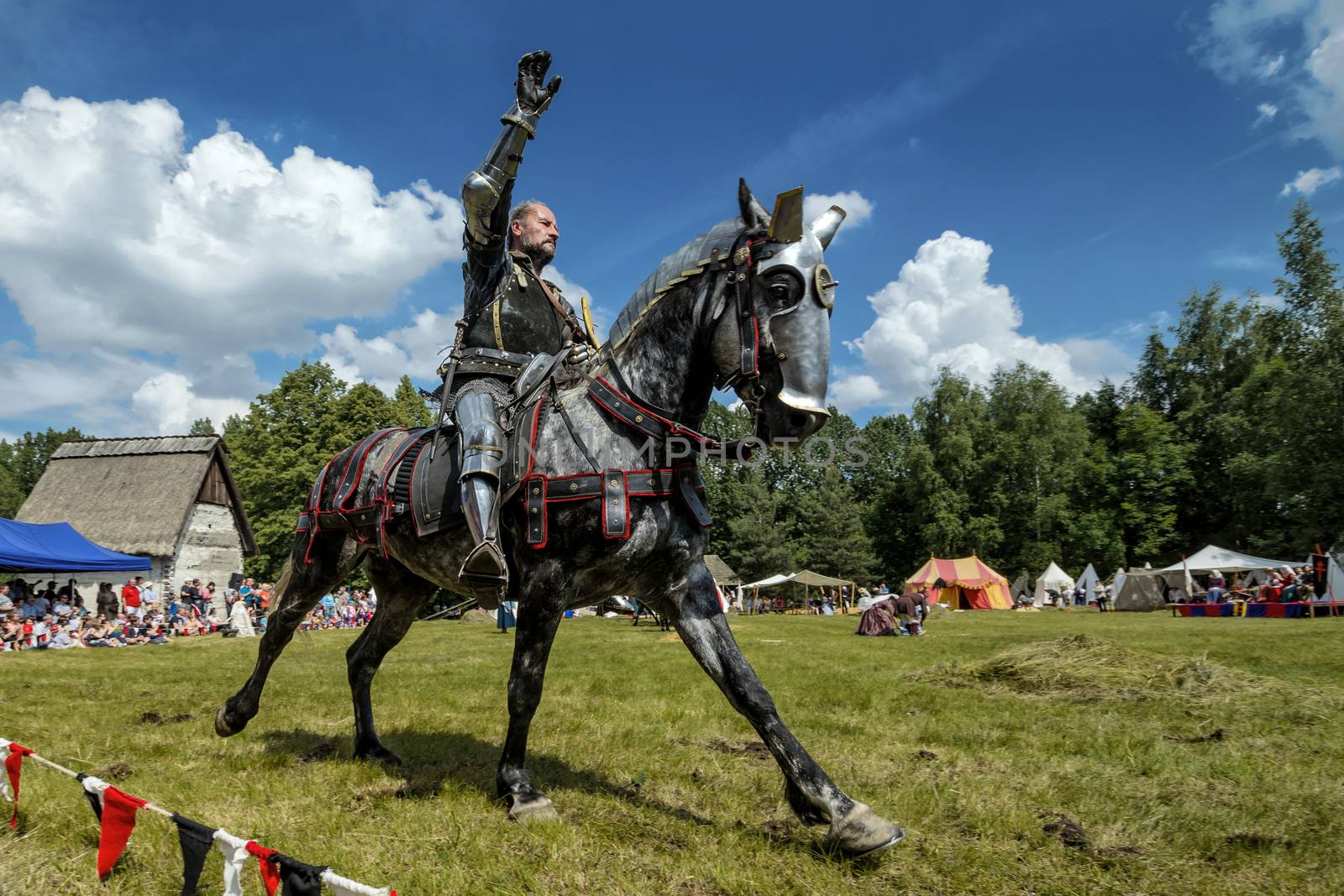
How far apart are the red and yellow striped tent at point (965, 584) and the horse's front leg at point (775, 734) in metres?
44.3

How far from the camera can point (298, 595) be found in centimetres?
600

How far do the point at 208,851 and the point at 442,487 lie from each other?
218 cm

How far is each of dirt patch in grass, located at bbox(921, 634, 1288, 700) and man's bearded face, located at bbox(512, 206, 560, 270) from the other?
745 cm

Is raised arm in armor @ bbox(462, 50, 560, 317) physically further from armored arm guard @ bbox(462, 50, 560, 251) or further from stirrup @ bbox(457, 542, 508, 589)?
stirrup @ bbox(457, 542, 508, 589)

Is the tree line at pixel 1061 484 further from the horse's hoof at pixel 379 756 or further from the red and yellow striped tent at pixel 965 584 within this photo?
the horse's hoof at pixel 379 756

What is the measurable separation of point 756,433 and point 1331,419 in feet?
131

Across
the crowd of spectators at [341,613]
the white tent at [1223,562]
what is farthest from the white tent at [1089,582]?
the crowd of spectators at [341,613]

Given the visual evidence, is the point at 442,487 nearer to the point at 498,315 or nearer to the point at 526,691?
the point at 498,315

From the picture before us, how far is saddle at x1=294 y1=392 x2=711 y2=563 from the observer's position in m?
4.22

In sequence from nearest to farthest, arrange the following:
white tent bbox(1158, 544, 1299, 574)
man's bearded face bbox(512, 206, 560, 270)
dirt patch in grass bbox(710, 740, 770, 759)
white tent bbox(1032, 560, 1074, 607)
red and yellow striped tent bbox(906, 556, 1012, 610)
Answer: man's bearded face bbox(512, 206, 560, 270) → dirt patch in grass bbox(710, 740, 770, 759) → white tent bbox(1158, 544, 1299, 574) → red and yellow striped tent bbox(906, 556, 1012, 610) → white tent bbox(1032, 560, 1074, 607)

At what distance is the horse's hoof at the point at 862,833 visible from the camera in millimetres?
3674

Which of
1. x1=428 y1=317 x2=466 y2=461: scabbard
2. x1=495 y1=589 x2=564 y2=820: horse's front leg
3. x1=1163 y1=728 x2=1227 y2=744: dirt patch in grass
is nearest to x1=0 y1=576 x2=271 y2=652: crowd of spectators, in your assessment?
x1=428 y1=317 x2=466 y2=461: scabbard

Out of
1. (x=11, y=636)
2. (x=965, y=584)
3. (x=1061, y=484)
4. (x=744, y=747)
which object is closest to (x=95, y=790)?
(x=744, y=747)

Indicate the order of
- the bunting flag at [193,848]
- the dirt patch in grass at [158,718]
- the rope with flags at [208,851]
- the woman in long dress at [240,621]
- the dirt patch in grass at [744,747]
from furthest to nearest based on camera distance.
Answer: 1. the woman in long dress at [240,621]
2. the dirt patch in grass at [158,718]
3. the dirt patch in grass at [744,747]
4. the bunting flag at [193,848]
5. the rope with flags at [208,851]
